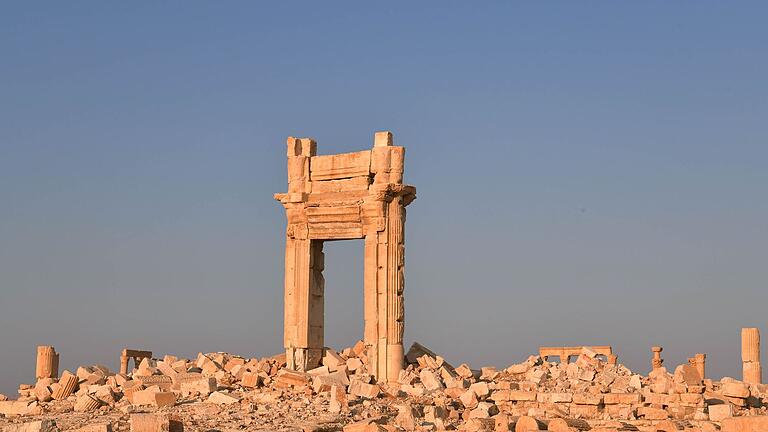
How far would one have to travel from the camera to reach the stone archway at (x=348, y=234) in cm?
2628

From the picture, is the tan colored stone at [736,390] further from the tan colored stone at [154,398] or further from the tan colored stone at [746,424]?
the tan colored stone at [154,398]

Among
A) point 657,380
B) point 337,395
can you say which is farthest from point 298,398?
point 657,380

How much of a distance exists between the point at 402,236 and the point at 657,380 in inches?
227

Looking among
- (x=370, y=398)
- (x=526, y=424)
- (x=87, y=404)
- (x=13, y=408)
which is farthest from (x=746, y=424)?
(x=13, y=408)

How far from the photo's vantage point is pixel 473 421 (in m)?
20.7

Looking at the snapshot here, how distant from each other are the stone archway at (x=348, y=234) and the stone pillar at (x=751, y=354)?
9.19 m

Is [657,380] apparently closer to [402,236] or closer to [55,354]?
[402,236]

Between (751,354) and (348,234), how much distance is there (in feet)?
34.3

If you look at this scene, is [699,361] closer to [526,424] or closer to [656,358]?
[656,358]

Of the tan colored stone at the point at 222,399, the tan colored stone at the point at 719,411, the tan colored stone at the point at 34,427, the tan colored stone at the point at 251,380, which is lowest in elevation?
the tan colored stone at the point at 34,427

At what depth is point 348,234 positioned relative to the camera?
2691 cm

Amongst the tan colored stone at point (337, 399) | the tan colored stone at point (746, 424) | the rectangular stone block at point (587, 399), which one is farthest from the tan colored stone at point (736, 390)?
the tan colored stone at point (337, 399)

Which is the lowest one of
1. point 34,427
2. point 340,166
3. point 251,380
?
point 34,427

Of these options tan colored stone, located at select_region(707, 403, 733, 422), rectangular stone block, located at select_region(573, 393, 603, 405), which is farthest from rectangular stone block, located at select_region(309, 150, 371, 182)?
tan colored stone, located at select_region(707, 403, 733, 422)
